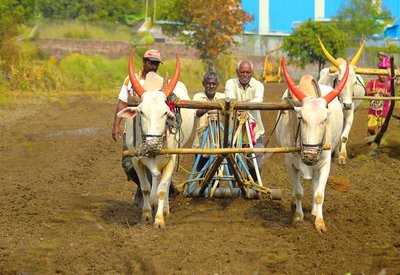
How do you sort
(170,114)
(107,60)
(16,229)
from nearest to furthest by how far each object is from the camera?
1. (170,114)
2. (16,229)
3. (107,60)

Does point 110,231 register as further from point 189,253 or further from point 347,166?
point 347,166

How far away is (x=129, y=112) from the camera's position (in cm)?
664

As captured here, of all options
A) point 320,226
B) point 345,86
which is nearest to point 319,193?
point 320,226

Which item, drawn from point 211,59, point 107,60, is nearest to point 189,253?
point 107,60

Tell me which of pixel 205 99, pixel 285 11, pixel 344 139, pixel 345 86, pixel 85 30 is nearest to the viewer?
pixel 205 99

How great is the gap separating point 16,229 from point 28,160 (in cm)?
490

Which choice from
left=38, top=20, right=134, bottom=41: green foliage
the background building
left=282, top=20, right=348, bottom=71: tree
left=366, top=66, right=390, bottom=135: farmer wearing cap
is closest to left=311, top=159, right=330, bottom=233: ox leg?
left=366, top=66, right=390, bottom=135: farmer wearing cap

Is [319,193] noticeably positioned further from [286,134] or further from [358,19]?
[358,19]

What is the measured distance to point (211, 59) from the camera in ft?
106

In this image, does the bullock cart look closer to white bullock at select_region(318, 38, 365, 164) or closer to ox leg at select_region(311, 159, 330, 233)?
ox leg at select_region(311, 159, 330, 233)

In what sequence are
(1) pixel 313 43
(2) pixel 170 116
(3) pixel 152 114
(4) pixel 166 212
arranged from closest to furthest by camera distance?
(3) pixel 152 114 → (2) pixel 170 116 → (4) pixel 166 212 → (1) pixel 313 43

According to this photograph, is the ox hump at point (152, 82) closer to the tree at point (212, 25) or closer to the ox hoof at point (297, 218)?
the ox hoof at point (297, 218)

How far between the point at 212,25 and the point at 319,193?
986 inches

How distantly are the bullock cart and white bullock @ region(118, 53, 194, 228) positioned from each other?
133 mm
